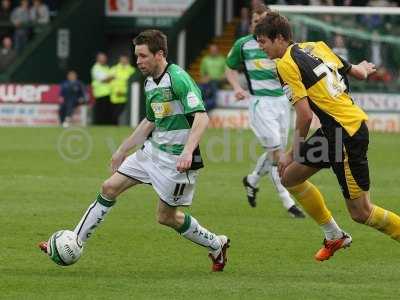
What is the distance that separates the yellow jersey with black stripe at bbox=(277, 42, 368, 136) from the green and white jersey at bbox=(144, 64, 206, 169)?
0.71 meters

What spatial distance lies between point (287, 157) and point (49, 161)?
10272 mm

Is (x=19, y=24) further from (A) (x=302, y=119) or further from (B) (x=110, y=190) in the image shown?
(A) (x=302, y=119)

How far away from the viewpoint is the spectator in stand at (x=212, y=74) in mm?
27703

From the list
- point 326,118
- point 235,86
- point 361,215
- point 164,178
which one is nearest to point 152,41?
point 164,178

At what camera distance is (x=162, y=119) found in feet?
29.2

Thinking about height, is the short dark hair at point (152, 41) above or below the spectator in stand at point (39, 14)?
above

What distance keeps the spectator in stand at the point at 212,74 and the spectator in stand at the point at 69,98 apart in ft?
10.3

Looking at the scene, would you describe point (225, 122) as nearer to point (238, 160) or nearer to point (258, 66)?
point (238, 160)

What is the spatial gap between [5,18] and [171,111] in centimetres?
2530

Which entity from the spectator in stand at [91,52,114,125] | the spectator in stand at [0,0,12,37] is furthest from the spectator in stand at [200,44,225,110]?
the spectator in stand at [0,0,12,37]

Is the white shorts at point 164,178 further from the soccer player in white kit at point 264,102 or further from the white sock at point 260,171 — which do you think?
the white sock at point 260,171

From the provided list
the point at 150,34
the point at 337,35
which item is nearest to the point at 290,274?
the point at 150,34

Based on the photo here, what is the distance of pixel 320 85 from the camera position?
8.81m

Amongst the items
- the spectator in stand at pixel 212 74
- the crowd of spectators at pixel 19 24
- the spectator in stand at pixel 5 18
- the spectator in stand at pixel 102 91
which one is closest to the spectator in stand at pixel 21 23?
the crowd of spectators at pixel 19 24
